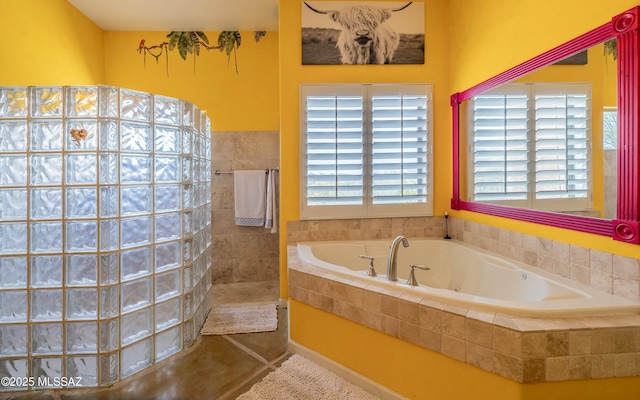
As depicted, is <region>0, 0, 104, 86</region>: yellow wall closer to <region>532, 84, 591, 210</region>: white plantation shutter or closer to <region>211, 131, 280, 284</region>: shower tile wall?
<region>211, 131, 280, 284</region>: shower tile wall

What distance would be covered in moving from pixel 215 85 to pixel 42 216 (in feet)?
7.29

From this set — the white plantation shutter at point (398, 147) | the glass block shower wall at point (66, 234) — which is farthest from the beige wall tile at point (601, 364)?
the glass block shower wall at point (66, 234)

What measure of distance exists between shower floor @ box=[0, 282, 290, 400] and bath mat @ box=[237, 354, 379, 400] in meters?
0.09

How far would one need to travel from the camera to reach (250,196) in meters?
3.35

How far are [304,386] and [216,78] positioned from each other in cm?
313

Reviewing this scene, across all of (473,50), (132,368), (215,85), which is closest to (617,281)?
(473,50)

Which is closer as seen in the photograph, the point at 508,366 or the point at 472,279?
the point at 508,366

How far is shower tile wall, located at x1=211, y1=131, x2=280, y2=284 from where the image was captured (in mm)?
3416

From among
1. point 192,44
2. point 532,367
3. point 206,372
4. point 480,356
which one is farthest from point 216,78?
point 532,367

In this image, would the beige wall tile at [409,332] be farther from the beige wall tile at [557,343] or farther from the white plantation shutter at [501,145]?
the white plantation shutter at [501,145]

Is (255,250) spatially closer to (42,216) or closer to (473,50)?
(42,216)

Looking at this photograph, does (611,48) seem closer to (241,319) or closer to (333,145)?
(333,145)

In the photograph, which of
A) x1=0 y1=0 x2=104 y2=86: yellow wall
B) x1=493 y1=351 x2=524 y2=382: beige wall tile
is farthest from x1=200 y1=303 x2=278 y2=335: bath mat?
x1=0 y1=0 x2=104 y2=86: yellow wall

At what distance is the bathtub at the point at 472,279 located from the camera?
1.31 meters
